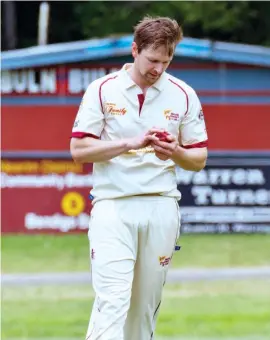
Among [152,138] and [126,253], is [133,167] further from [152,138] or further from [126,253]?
[126,253]

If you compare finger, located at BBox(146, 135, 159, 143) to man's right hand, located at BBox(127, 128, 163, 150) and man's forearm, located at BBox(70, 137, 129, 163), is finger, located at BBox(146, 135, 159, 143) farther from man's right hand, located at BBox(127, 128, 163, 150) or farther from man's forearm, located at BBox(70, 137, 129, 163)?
man's forearm, located at BBox(70, 137, 129, 163)

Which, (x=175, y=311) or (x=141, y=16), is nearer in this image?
(x=175, y=311)

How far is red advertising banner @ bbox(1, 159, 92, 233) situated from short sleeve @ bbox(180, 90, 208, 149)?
1109 centimetres

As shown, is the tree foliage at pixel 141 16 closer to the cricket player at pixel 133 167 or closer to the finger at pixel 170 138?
the cricket player at pixel 133 167

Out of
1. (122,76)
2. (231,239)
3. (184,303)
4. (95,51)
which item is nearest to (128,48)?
(95,51)

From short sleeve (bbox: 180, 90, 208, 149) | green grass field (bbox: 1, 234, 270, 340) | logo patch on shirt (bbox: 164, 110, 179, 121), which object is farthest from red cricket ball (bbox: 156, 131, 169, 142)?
green grass field (bbox: 1, 234, 270, 340)

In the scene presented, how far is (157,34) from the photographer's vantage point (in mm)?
5707

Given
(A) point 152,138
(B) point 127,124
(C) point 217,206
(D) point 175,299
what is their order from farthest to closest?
1. (C) point 217,206
2. (D) point 175,299
3. (B) point 127,124
4. (A) point 152,138

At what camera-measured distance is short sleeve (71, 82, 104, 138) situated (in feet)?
19.2

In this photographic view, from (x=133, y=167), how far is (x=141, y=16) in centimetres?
2333

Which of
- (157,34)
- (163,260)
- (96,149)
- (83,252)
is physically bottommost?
(83,252)

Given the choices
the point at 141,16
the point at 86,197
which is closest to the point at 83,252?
the point at 86,197

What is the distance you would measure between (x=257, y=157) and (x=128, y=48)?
2648 mm

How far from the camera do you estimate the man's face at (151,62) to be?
225 inches
